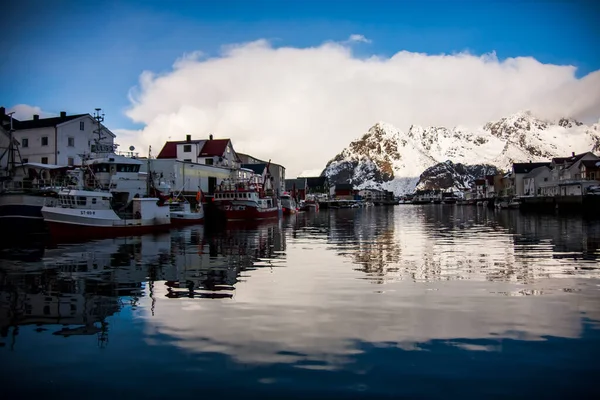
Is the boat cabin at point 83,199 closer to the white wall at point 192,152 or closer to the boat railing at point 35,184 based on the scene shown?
the boat railing at point 35,184

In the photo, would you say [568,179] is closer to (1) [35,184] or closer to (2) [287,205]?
(2) [287,205]

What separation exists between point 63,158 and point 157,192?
45.5 ft

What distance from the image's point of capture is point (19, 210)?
4084 centimetres

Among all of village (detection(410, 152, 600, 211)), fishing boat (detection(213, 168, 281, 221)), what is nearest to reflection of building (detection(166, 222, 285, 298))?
fishing boat (detection(213, 168, 281, 221))

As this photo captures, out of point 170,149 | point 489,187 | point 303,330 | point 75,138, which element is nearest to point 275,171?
point 170,149

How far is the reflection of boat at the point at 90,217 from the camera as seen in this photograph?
37188 mm

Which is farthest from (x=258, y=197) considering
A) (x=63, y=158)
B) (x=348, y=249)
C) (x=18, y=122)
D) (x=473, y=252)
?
(x=473, y=252)

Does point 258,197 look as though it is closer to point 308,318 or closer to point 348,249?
point 348,249

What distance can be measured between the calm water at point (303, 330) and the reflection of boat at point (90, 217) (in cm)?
1801

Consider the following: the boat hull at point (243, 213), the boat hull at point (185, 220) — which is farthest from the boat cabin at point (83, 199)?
the boat hull at point (243, 213)

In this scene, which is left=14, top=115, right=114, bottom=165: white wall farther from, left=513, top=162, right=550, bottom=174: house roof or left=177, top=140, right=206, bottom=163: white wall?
left=513, top=162, right=550, bottom=174: house roof

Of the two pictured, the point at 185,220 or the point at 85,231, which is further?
the point at 185,220

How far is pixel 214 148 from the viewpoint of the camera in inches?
3506

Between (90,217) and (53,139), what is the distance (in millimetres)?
26485
